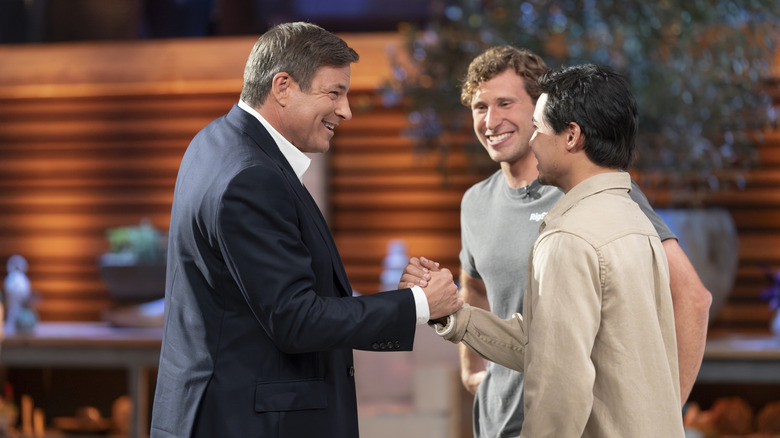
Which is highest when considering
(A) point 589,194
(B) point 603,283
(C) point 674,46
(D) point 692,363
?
(C) point 674,46

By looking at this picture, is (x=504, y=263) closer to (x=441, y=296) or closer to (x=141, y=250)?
(x=441, y=296)

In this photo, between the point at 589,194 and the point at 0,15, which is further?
the point at 0,15

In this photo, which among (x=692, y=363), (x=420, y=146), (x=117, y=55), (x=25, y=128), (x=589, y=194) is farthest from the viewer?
(x=25, y=128)

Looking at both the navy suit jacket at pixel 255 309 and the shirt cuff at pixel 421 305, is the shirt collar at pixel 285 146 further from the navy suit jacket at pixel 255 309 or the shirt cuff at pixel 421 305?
the shirt cuff at pixel 421 305

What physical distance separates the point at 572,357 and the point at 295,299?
0.51 m

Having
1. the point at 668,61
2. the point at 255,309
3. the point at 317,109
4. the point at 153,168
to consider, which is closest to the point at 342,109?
the point at 317,109

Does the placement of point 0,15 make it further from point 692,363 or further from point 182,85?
point 692,363

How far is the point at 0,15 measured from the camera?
6.79 metres

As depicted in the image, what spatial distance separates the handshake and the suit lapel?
0.57ft

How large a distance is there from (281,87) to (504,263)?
2.51 feet

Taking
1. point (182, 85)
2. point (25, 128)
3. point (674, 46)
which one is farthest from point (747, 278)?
point (25, 128)

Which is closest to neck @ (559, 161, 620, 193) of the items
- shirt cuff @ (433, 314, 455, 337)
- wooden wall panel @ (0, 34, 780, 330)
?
shirt cuff @ (433, 314, 455, 337)

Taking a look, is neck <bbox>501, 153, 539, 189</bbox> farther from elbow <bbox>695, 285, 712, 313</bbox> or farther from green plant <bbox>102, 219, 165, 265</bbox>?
green plant <bbox>102, 219, 165, 265</bbox>

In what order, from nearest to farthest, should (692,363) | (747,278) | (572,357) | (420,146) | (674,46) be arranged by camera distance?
1. (572,357)
2. (692,363)
3. (674,46)
4. (420,146)
5. (747,278)
